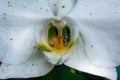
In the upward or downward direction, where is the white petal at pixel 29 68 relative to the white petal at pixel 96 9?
downward

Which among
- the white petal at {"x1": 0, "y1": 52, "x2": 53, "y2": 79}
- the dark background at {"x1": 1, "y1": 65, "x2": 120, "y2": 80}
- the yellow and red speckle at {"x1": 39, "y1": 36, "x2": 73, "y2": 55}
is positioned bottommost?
the dark background at {"x1": 1, "y1": 65, "x2": 120, "y2": 80}

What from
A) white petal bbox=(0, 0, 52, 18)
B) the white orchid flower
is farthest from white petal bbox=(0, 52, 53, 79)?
white petal bbox=(0, 0, 52, 18)

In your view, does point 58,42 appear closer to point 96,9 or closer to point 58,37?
point 58,37

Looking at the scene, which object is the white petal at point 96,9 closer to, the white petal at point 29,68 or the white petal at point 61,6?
the white petal at point 61,6

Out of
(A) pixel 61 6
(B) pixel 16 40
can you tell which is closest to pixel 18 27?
(B) pixel 16 40

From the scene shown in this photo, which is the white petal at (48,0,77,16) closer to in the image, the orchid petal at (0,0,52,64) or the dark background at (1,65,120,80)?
the orchid petal at (0,0,52,64)

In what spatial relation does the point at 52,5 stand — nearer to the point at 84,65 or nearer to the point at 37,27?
the point at 37,27

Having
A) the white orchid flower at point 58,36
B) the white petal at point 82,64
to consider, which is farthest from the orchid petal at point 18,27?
the white petal at point 82,64
